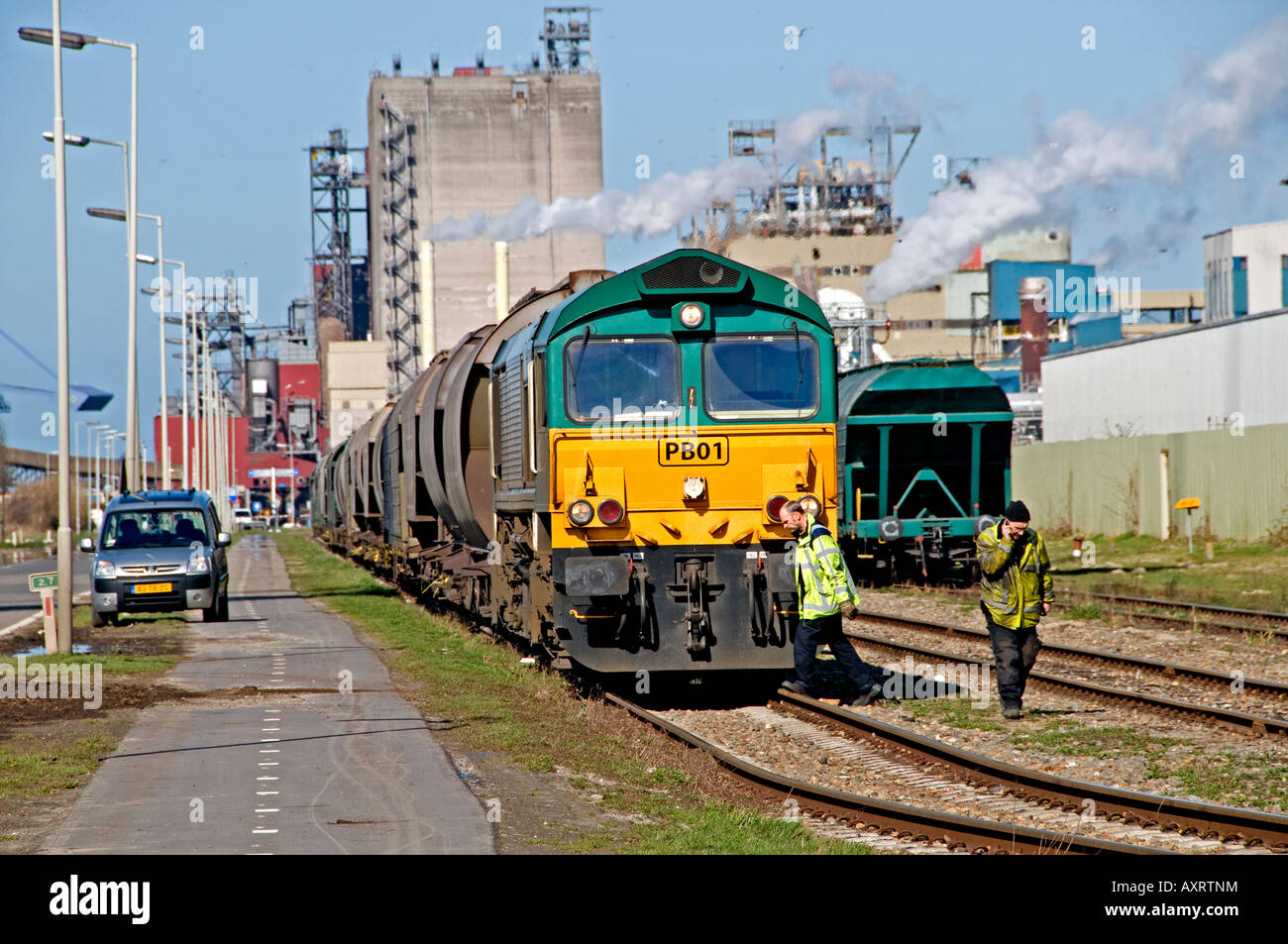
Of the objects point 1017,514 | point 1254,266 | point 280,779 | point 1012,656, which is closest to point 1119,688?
point 1012,656

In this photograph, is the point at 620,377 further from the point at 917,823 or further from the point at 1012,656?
the point at 917,823

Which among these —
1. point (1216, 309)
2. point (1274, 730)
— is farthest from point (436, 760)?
point (1216, 309)

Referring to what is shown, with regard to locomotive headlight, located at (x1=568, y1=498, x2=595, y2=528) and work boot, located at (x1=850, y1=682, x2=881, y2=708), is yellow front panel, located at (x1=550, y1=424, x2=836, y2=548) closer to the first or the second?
locomotive headlight, located at (x1=568, y1=498, x2=595, y2=528)

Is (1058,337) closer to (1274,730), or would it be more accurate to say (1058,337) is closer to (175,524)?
(175,524)

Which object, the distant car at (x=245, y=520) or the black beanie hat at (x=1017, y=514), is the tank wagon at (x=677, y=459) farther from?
the distant car at (x=245, y=520)

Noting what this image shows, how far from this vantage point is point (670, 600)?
522 inches

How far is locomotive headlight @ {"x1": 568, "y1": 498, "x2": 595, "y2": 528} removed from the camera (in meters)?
13.1

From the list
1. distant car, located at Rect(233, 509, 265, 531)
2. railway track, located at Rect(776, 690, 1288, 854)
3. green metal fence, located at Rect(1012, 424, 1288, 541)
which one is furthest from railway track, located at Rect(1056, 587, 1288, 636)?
distant car, located at Rect(233, 509, 265, 531)

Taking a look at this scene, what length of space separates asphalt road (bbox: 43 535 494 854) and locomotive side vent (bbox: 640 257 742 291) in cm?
443

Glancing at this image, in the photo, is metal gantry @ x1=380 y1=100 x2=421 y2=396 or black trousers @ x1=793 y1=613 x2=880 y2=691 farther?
metal gantry @ x1=380 y1=100 x2=421 y2=396

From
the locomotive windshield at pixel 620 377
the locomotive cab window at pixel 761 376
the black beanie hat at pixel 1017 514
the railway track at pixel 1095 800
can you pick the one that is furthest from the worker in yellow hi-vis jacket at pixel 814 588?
the locomotive windshield at pixel 620 377

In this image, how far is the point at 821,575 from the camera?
12.9 m
